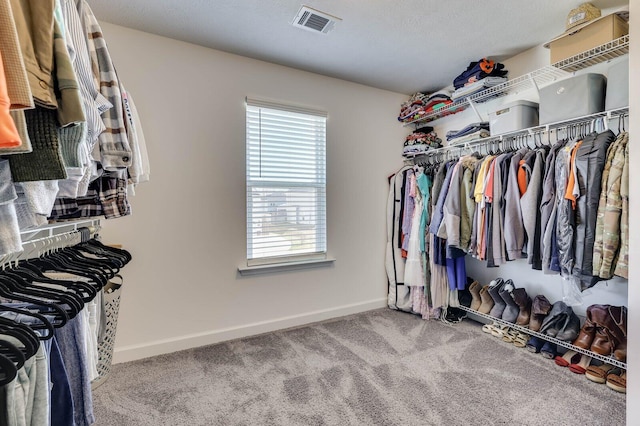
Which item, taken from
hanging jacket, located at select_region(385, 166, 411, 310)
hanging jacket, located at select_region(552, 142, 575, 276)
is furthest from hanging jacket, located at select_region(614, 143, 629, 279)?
hanging jacket, located at select_region(385, 166, 411, 310)

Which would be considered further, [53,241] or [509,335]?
[509,335]

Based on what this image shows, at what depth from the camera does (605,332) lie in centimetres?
197

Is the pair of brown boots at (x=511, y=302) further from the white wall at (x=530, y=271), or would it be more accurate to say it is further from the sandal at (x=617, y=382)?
the sandal at (x=617, y=382)

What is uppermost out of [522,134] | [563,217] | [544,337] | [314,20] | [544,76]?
[314,20]

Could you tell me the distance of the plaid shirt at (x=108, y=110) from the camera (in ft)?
3.67

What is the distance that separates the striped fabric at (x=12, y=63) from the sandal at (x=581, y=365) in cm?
285

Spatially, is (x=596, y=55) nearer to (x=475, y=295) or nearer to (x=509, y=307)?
(x=509, y=307)

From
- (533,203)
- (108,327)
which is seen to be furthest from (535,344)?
(108,327)

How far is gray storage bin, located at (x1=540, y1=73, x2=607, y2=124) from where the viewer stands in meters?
1.95

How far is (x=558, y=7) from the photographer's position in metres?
1.97

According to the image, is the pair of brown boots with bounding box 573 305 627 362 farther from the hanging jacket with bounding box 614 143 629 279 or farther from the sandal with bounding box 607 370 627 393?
the hanging jacket with bounding box 614 143 629 279

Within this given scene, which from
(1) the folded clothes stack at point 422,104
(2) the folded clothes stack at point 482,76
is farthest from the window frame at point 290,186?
(2) the folded clothes stack at point 482,76

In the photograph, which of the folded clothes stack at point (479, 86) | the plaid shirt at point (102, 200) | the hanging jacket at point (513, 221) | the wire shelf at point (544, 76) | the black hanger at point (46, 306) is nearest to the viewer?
the black hanger at point (46, 306)

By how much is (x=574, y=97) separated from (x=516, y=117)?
378 mm
